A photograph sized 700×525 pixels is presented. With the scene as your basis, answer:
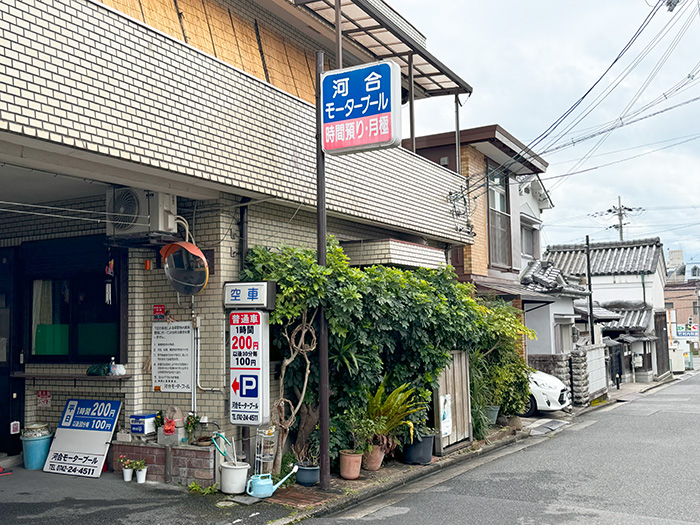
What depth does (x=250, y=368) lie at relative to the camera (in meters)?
8.77

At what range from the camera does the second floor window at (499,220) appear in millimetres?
19594

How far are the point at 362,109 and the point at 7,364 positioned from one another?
6.95 m

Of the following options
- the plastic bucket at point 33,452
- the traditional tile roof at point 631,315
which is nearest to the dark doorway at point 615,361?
the traditional tile roof at point 631,315

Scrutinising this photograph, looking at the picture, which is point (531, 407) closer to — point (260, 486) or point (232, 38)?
point (260, 486)

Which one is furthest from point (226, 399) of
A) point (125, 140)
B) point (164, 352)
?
point (125, 140)

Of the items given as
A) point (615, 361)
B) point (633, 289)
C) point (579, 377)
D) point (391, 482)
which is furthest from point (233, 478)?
point (633, 289)

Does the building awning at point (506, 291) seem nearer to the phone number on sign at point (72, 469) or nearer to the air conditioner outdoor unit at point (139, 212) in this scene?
the air conditioner outdoor unit at point (139, 212)

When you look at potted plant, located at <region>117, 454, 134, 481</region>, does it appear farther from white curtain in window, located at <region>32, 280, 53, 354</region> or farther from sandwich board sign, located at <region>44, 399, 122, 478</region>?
white curtain in window, located at <region>32, 280, 53, 354</region>

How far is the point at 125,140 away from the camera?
22.9 ft

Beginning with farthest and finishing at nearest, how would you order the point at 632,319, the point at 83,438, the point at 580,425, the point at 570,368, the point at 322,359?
1. the point at 632,319
2. the point at 570,368
3. the point at 580,425
4. the point at 83,438
5. the point at 322,359

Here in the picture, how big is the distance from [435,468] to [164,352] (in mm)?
4957

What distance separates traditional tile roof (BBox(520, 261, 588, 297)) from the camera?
816 inches

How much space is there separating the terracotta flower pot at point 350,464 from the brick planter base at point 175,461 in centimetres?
201

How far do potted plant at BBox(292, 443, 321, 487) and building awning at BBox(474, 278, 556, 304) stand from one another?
30.0 ft
